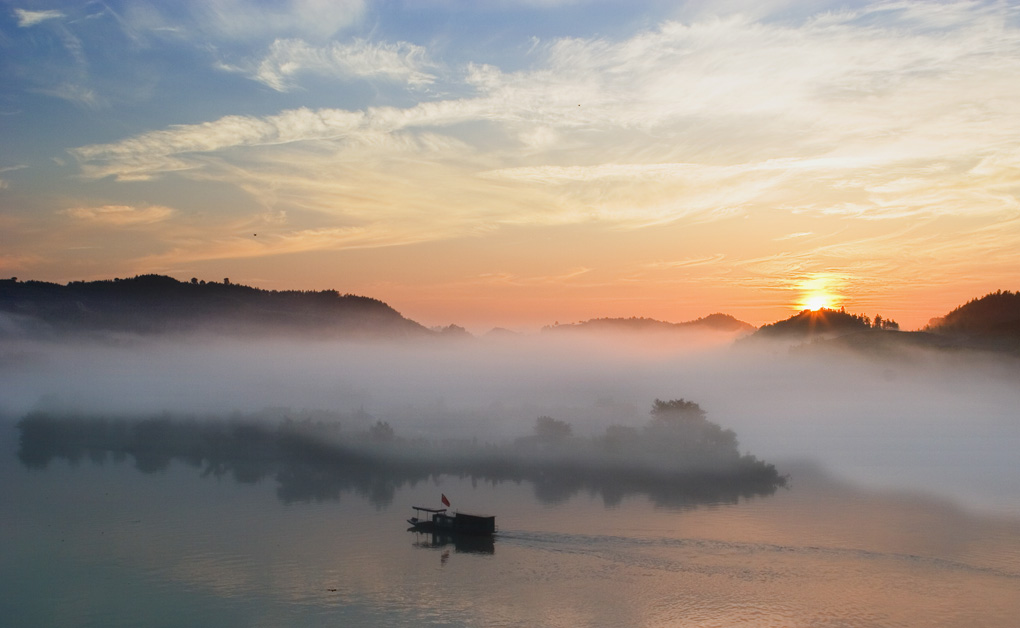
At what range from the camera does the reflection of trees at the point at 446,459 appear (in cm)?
10156

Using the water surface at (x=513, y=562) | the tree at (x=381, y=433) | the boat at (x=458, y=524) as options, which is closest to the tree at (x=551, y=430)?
the water surface at (x=513, y=562)

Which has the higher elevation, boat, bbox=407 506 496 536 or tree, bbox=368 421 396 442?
tree, bbox=368 421 396 442

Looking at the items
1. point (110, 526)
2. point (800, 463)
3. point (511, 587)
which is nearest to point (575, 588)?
point (511, 587)

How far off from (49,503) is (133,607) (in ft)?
157

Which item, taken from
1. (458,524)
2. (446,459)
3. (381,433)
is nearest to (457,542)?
(458,524)

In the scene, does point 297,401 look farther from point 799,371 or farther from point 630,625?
point 630,625

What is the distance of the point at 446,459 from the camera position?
122 meters

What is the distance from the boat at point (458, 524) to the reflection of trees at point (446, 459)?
1754cm

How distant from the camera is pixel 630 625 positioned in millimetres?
49094

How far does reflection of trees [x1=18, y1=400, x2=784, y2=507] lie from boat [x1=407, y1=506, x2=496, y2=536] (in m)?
17.5

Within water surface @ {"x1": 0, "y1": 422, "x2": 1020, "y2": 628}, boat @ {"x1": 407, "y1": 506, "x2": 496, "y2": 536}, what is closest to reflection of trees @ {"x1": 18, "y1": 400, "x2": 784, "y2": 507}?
water surface @ {"x1": 0, "y1": 422, "x2": 1020, "y2": 628}

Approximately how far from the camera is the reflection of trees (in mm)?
101562

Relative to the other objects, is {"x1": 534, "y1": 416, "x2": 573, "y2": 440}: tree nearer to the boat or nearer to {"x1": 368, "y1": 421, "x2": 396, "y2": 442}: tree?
{"x1": 368, "y1": 421, "x2": 396, "y2": 442}: tree

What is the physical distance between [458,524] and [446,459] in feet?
167
